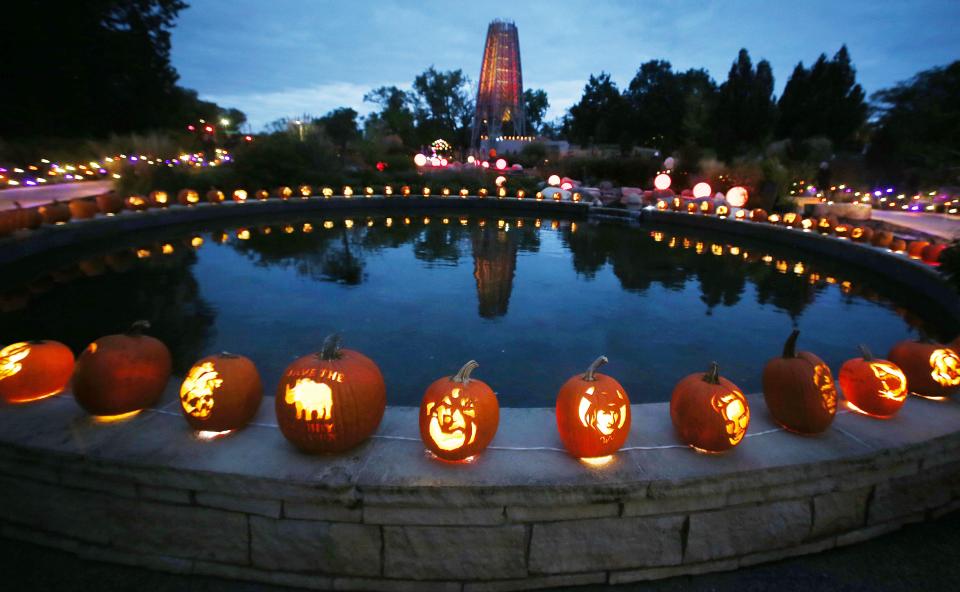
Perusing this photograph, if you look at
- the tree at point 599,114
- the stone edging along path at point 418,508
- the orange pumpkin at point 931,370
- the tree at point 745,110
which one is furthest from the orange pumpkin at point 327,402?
the tree at point 599,114

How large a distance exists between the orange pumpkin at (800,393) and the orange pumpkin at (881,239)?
1132 cm

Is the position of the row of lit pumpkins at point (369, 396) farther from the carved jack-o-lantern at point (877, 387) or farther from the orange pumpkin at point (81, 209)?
the orange pumpkin at point (81, 209)

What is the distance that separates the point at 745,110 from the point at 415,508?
39.2m

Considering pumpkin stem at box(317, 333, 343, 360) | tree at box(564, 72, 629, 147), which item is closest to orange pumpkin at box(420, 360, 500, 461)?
pumpkin stem at box(317, 333, 343, 360)

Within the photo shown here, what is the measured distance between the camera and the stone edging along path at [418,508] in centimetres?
241

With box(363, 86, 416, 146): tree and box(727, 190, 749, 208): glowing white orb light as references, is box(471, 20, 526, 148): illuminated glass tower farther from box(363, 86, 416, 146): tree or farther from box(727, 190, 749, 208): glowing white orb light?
box(727, 190, 749, 208): glowing white orb light

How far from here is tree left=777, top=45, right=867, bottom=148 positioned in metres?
36.7

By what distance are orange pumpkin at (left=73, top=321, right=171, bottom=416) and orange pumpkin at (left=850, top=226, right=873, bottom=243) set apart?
47.9 feet

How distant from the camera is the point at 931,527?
2.91 metres

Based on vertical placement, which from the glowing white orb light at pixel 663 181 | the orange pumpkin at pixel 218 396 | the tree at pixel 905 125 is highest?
the tree at pixel 905 125

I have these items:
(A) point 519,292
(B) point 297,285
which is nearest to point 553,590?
(A) point 519,292

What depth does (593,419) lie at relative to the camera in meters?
2.67

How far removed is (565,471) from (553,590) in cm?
55

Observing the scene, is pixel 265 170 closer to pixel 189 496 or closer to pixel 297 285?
pixel 297 285
